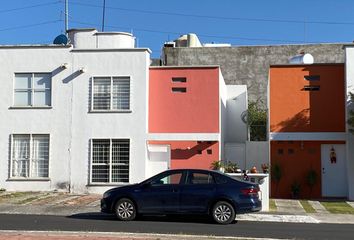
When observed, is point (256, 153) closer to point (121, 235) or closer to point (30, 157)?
point (30, 157)

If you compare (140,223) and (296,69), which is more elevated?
(296,69)

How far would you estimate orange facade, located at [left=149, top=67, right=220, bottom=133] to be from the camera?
23609mm

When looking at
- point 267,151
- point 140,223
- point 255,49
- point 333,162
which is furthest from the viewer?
point 255,49

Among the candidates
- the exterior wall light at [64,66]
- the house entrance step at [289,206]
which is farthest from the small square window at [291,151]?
the exterior wall light at [64,66]

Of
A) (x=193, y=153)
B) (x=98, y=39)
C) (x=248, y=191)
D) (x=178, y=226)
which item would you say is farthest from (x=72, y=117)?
(x=248, y=191)

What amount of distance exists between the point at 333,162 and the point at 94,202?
10.6 m

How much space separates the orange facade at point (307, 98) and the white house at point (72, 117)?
234 inches

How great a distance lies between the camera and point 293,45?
128ft

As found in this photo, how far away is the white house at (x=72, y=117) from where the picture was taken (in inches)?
923

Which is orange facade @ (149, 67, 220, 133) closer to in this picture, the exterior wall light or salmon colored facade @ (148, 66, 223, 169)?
salmon colored facade @ (148, 66, 223, 169)

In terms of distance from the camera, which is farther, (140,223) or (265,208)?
(265,208)

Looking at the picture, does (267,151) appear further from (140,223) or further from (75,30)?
(140,223)

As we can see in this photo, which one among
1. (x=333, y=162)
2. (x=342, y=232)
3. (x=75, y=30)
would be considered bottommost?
(x=342, y=232)

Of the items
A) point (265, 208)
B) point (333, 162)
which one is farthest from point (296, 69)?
point (265, 208)
